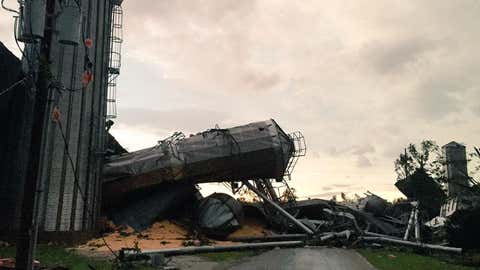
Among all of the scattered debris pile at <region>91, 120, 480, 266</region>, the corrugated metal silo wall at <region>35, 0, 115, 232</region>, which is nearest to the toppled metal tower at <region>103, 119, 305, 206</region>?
the scattered debris pile at <region>91, 120, 480, 266</region>

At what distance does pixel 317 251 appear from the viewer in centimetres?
2283

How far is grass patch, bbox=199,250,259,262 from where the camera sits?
1998 cm

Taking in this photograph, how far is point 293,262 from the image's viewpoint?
1845 cm

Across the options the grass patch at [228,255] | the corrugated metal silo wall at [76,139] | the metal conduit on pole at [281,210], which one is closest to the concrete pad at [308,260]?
the grass patch at [228,255]

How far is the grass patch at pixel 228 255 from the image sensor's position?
20.0 m

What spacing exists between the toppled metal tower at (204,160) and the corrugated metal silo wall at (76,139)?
1.93 m

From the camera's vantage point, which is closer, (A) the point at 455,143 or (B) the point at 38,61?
(B) the point at 38,61

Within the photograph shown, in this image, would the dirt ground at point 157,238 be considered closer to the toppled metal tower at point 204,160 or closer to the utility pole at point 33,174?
the toppled metal tower at point 204,160

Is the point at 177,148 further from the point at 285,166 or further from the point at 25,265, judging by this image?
the point at 25,265

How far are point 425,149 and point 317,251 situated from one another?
1539 inches

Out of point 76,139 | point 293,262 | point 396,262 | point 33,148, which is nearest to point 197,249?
point 293,262

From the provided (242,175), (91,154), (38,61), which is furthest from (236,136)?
(38,61)

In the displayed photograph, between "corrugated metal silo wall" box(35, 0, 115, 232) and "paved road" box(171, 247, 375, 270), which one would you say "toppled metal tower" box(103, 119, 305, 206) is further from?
"paved road" box(171, 247, 375, 270)

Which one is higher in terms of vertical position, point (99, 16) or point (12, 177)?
point (99, 16)
